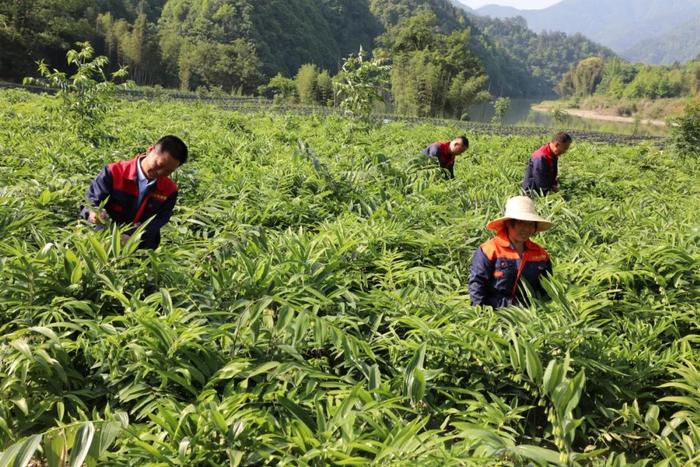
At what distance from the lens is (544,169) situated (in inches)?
229

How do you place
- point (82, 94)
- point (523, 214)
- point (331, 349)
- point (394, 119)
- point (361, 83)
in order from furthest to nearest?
point (394, 119), point (361, 83), point (82, 94), point (523, 214), point (331, 349)

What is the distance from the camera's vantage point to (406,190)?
5.73 metres

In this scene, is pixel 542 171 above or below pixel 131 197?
below

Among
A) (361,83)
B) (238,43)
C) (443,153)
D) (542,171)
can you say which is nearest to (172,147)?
(443,153)

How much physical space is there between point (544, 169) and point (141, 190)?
15.3 ft

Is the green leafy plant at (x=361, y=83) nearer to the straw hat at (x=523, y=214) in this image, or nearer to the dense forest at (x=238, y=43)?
the dense forest at (x=238, y=43)

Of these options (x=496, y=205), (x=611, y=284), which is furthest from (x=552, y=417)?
(x=496, y=205)

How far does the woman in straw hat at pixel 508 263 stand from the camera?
2820 mm

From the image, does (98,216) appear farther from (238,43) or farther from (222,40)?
(222,40)

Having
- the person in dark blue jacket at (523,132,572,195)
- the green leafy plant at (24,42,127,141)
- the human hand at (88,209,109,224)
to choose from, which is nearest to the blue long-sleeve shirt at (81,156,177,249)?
the human hand at (88,209,109,224)

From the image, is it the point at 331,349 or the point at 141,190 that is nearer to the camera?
the point at 331,349

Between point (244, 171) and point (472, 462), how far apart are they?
5064 mm

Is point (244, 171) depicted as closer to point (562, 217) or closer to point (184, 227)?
point (184, 227)

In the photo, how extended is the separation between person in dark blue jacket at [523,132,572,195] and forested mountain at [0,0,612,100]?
9.06 meters
